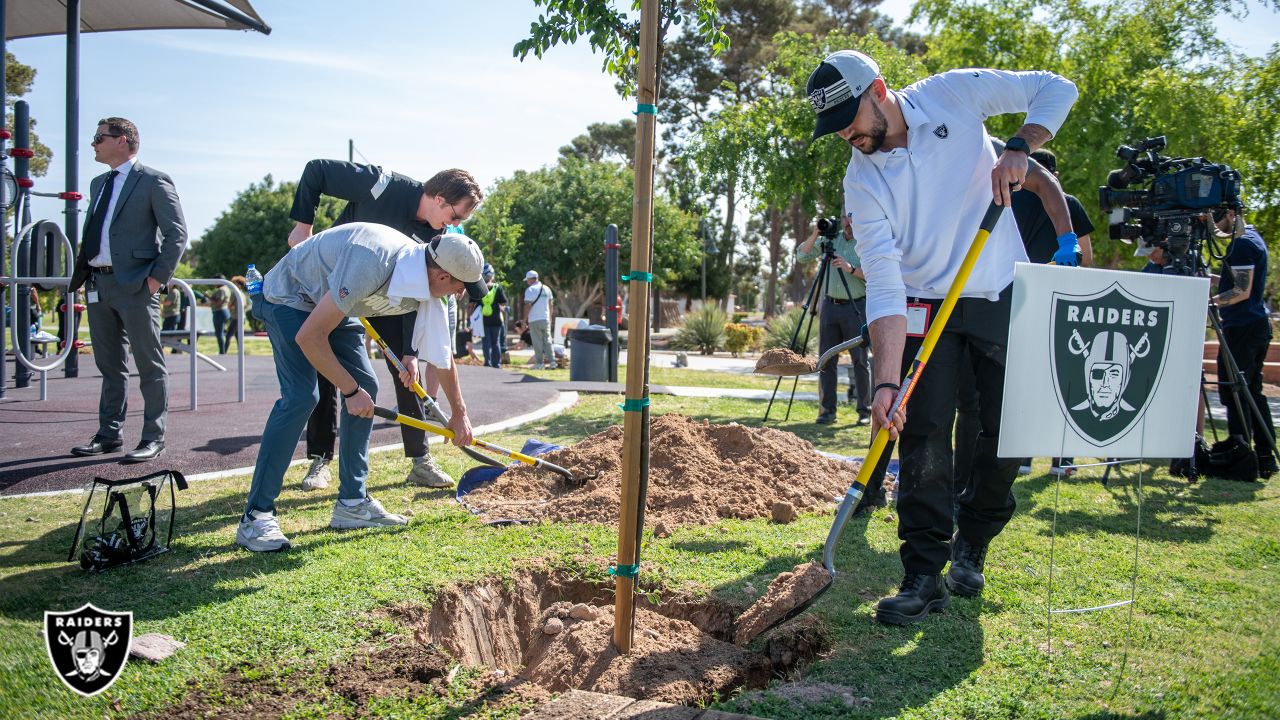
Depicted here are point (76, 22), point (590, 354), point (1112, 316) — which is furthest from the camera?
point (590, 354)

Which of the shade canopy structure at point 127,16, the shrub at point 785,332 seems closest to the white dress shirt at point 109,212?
the shade canopy structure at point 127,16

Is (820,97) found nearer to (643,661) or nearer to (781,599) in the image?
(781,599)

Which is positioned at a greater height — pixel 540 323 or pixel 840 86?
pixel 840 86

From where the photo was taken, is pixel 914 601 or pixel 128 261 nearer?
pixel 914 601

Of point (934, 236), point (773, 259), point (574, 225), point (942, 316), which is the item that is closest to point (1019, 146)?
point (934, 236)

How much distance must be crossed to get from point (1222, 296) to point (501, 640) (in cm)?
577

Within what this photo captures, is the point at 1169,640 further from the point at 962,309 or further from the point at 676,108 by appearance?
the point at 676,108

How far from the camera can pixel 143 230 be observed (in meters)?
5.68

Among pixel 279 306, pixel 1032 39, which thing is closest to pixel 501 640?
pixel 279 306

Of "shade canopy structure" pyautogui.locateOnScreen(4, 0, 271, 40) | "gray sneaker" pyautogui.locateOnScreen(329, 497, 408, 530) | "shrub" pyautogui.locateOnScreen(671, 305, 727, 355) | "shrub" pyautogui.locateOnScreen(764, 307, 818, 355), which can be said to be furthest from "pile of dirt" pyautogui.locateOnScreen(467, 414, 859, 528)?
"shrub" pyautogui.locateOnScreen(671, 305, 727, 355)

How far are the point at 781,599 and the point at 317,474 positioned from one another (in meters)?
3.46

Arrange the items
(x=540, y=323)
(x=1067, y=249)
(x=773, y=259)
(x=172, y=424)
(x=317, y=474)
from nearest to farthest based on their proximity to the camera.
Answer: (x=1067, y=249), (x=317, y=474), (x=172, y=424), (x=540, y=323), (x=773, y=259)

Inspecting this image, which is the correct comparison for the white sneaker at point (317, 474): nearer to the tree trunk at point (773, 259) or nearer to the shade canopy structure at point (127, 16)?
the shade canopy structure at point (127, 16)

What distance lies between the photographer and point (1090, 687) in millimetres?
2609
